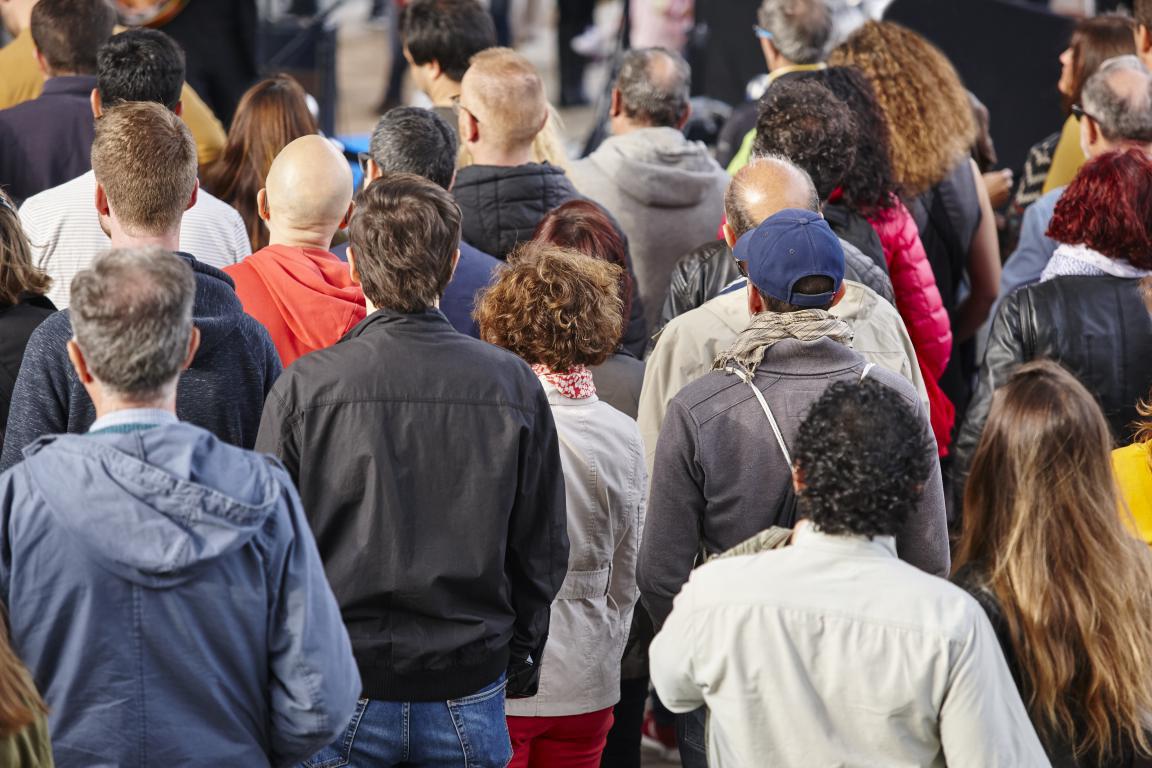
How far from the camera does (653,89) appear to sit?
505 centimetres

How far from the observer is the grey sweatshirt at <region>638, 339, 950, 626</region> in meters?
2.99

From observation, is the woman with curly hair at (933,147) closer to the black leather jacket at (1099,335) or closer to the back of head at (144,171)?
the black leather jacket at (1099,335)

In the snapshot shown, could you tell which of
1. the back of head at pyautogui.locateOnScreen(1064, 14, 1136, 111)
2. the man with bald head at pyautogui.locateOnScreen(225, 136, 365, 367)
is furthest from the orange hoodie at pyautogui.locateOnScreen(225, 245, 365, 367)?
the back of head at pyautogui.locateOnScreen(1064, 14, 1136, 111)

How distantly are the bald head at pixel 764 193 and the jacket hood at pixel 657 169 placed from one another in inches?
53.7

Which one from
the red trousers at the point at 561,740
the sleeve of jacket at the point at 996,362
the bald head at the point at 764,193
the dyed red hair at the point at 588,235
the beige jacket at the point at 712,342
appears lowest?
the red trousers at the point at 561,740

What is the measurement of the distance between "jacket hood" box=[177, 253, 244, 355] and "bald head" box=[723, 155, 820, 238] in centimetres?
122

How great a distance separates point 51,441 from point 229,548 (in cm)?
34

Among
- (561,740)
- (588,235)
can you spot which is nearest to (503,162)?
(588,235)

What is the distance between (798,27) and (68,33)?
2574 millimetres

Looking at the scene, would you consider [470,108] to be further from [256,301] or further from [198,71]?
[198,71]

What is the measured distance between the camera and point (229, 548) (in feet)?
Answer: 7.45

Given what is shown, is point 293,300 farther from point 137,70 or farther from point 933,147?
point 933,147

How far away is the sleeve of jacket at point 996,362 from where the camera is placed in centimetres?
381

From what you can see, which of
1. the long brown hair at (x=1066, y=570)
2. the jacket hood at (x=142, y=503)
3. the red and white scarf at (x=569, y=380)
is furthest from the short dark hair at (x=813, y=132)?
the jacket hood at (x=142, y=503)
